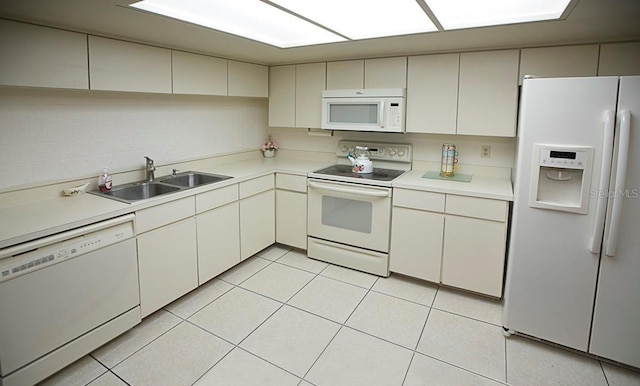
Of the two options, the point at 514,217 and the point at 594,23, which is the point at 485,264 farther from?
the point at 594,23

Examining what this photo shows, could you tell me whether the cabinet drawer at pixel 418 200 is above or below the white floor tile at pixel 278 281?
above

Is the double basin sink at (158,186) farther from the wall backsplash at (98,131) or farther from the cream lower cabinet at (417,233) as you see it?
the cream lower cabinet at (417,233)

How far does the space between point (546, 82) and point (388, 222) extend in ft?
4.93

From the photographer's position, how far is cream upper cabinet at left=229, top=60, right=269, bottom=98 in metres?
3.44

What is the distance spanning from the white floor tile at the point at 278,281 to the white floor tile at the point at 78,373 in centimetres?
115

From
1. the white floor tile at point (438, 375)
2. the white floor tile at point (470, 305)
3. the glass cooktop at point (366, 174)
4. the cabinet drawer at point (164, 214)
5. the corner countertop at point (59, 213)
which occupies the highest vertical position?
the glass cooktop at point (366, 174)

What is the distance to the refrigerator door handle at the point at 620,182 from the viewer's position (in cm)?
184

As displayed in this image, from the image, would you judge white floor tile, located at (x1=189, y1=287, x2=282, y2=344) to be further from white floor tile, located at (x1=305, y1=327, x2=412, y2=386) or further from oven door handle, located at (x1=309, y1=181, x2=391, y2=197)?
oven door handle, located at (x1=309, y1=181, x2=391, y2=197)

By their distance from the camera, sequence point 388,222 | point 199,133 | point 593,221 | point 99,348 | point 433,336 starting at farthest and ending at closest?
point 199,133, point 388,222, point 433,336, point 99,348, point 593,221

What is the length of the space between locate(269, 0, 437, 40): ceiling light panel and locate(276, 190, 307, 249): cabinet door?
1602 mm

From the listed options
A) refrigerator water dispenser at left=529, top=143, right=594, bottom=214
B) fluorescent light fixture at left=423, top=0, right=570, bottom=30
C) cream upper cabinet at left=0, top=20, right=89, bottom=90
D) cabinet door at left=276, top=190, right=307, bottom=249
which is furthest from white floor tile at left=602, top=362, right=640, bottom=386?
cream upper cabinet at left=0, top=20, right=89, bottom=90

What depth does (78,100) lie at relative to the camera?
2467 millimetres

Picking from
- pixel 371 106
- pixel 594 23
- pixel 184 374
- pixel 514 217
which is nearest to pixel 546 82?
pixel 594 23

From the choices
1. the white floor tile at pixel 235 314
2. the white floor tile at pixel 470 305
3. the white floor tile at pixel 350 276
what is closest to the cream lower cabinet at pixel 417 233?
the white floor tile at pixel 470 305
